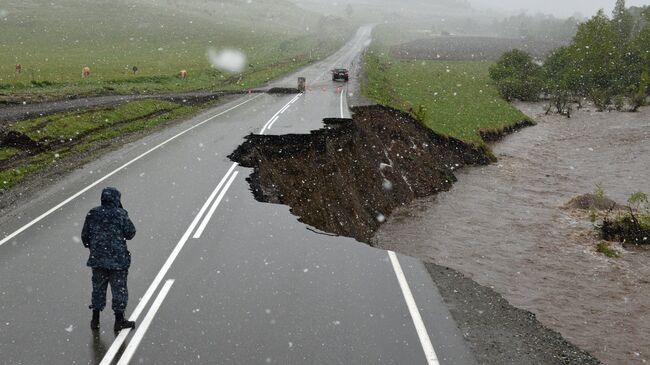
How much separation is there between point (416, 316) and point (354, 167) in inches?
410

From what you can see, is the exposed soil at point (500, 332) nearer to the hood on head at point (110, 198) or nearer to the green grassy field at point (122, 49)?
the hood on head at point (110, 198)

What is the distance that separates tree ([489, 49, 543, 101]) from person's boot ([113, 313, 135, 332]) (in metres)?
44.7

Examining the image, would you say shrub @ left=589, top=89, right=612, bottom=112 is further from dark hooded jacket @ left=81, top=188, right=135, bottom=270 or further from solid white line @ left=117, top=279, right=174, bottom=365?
dark hooded jacket @ left=81, top=188, right=135, bottom=270

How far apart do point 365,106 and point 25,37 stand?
57.2 metres

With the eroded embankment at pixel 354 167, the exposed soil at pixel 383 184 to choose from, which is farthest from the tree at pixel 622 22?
the exposed soil at pixel 383 184

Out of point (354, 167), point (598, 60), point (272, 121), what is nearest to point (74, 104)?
point (272, 121)

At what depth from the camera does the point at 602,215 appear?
15.7 m

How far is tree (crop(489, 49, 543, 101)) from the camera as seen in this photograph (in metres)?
45.8

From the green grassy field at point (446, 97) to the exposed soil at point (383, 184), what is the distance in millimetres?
2908

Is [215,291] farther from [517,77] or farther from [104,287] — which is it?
[517,77]

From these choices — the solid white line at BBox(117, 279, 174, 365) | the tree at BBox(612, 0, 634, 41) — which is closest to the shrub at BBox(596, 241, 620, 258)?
the solid white line at BBox(117, 279, 174, 365)

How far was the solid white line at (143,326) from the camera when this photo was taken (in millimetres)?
5758

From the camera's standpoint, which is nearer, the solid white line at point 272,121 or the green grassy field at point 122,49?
the solid white line at point 272,121

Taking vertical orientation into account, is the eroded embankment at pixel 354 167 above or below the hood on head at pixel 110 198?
below
